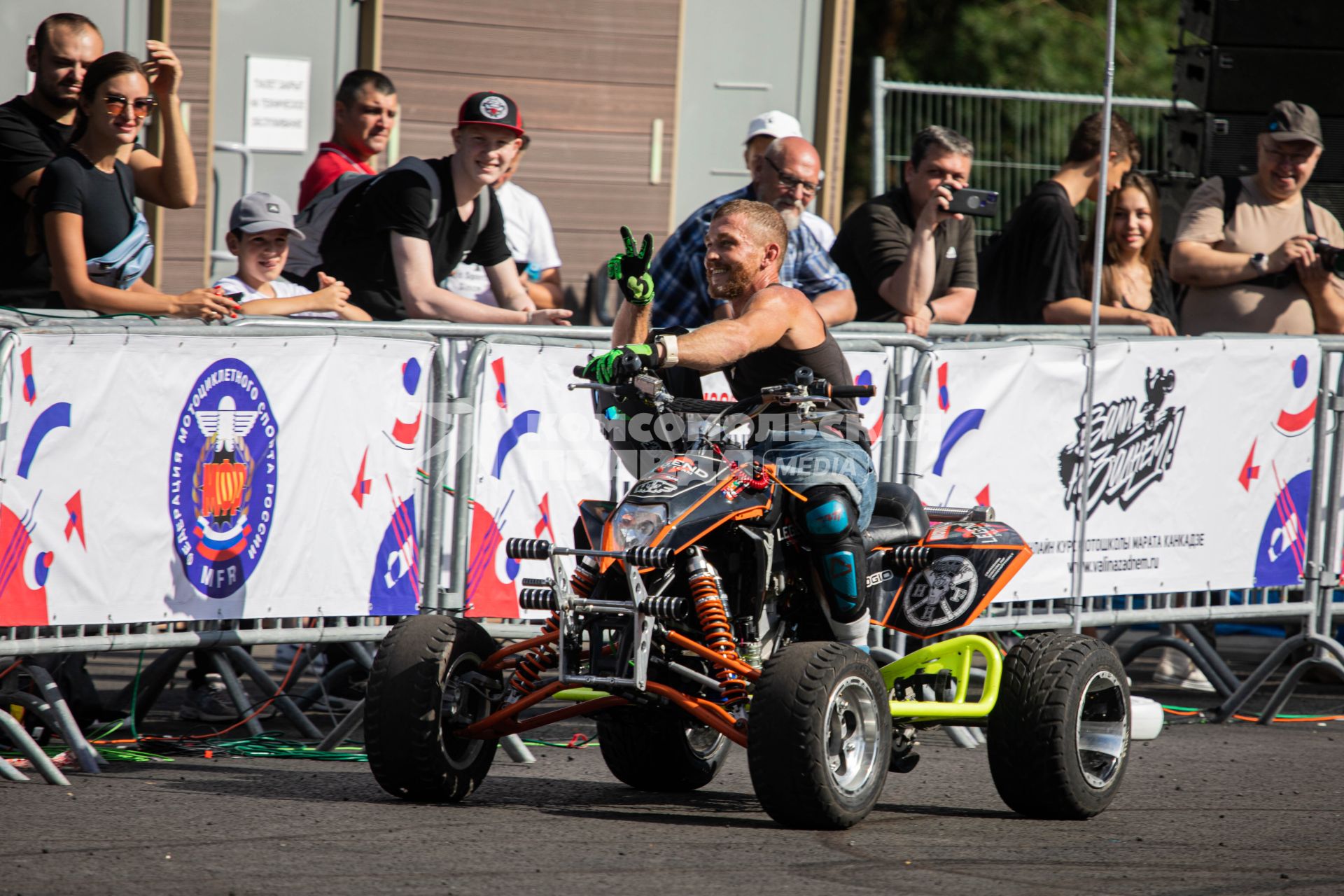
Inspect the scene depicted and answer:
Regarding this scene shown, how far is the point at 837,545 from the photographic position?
20.5ft

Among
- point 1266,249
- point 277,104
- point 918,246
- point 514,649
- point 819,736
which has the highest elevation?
point 277,104

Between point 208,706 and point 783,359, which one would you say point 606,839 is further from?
point 208,706

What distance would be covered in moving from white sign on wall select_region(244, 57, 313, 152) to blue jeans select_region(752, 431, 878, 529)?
21.3 feet

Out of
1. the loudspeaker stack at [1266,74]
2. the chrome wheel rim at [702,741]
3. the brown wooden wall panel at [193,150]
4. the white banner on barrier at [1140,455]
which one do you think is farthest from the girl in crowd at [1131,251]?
the brown wooden wall panel at [193,150]

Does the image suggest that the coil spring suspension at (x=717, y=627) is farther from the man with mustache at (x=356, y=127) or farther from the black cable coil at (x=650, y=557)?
the man with mustache at (x=356, y=127)

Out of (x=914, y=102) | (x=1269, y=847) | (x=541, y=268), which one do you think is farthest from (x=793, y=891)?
(x=914, y=102)

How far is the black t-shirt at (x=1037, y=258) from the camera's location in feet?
33.2

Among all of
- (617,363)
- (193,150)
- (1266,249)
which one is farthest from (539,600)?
(193,150)

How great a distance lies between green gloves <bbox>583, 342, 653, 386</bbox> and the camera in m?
5.64

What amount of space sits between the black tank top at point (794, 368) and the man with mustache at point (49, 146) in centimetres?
287

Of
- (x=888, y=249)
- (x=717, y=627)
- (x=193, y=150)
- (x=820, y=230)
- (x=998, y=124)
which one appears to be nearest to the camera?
(x=717, y=627)

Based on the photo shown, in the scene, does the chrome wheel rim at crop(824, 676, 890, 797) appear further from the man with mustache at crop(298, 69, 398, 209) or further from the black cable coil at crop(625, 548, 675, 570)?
the man with mustache at crop(298, 69, 398, 209)

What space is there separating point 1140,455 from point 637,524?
3.50 metres

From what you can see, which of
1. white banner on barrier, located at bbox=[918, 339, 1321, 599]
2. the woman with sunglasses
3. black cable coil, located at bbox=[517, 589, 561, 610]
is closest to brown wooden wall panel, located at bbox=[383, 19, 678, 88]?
the woman with sunglasses
